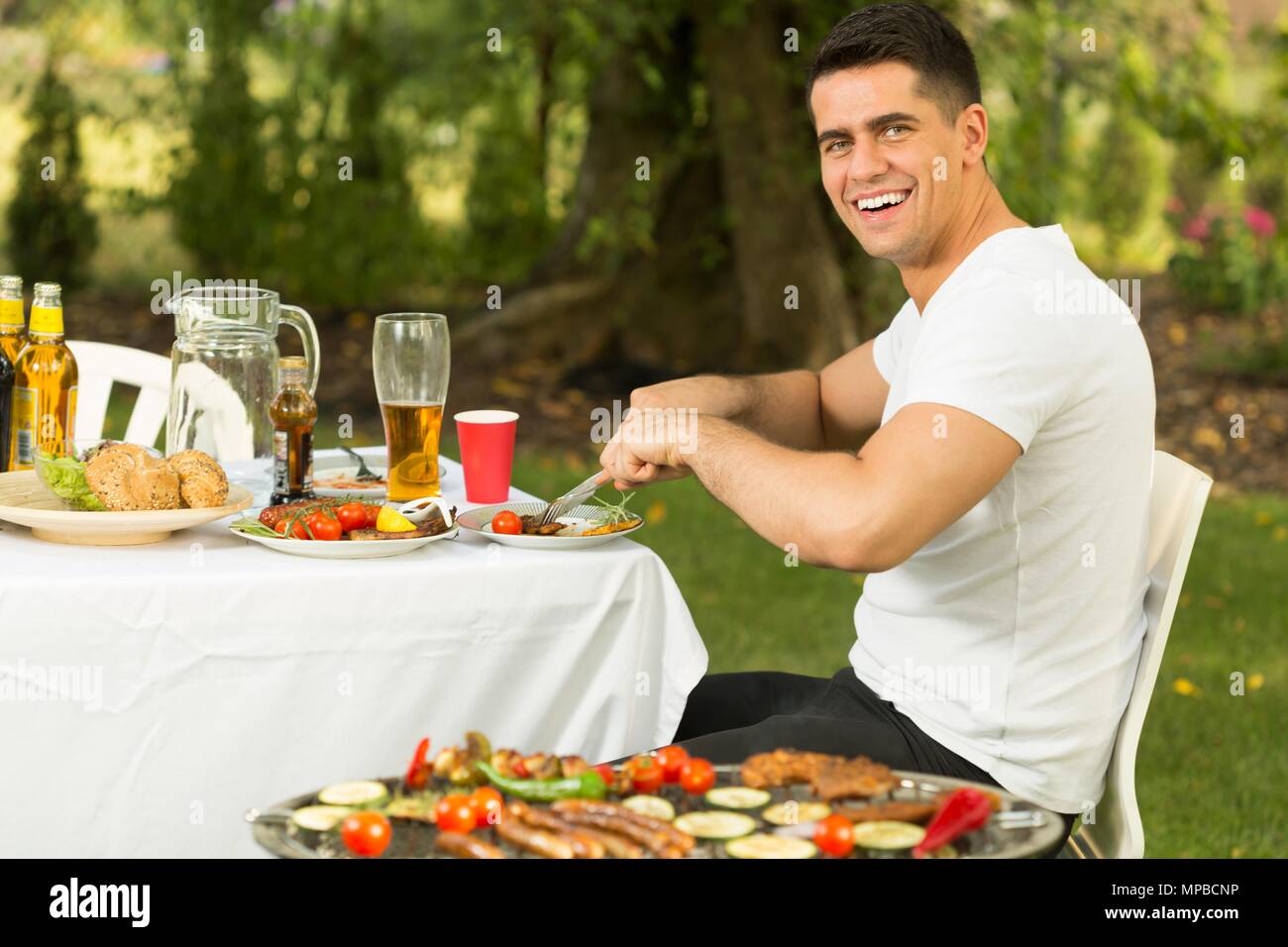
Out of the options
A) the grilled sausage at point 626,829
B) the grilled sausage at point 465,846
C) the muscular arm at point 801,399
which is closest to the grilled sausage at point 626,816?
the grilled sausage at point 626,829

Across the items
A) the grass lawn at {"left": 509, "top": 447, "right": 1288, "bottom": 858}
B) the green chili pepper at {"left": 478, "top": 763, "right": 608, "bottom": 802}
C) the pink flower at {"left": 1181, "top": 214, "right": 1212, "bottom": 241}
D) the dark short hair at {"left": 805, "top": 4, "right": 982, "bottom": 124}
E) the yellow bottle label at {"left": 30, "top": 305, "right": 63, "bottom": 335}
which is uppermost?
the pink flower at {"left": 1181, "top": 214, "right": 1212, "bottom": 241}

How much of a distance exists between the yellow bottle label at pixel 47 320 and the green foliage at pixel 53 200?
30.7ft

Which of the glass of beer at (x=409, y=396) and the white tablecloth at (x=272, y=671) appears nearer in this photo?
the white tablecloth at (x=272, y=671)

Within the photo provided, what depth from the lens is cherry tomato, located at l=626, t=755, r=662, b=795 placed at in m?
1.71

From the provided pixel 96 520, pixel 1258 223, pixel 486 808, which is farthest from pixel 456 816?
pixel 1258 223

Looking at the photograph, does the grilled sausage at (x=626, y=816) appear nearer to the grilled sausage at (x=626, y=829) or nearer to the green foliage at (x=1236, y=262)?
the grilled sausage at (x=626, y=829)

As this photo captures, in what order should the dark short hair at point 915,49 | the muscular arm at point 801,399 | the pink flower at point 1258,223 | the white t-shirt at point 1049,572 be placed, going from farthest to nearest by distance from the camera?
1. the pink flower at point 1258,223
2. the muscular arm at point 801,399
3. the dark short hair at point 915,49
4. the white t-shirt at point 1049,572

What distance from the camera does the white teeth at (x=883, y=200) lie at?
8.23ft

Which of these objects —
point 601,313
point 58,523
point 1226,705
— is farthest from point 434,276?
point 58,523

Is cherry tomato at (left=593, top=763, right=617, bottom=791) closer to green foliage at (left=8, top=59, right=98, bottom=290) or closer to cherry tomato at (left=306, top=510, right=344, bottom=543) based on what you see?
cherry tomato at (left=306, top=510, right=344, bottom=543)

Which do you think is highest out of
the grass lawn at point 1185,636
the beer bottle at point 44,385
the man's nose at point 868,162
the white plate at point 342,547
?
the man's nose at point 868,162

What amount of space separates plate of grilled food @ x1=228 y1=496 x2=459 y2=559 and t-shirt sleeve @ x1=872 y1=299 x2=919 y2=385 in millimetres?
1005

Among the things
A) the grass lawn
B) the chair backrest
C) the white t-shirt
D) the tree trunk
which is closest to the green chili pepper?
the white t-shirt
